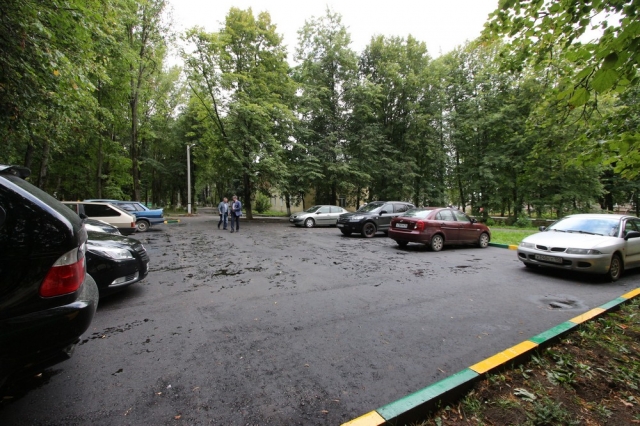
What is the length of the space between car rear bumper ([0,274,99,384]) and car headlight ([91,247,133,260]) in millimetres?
2646

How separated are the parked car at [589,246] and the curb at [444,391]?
3843 mm

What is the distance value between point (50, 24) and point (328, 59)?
20677 mm

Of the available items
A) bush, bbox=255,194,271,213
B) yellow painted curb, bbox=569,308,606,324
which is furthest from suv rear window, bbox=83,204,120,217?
bush, bbox=255,194,271,213

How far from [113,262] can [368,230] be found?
34.4 ft

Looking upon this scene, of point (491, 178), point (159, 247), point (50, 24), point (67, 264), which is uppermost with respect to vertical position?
point (50, 24)

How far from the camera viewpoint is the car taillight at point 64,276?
1955mm

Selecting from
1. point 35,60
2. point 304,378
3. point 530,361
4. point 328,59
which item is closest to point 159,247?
point 35,60

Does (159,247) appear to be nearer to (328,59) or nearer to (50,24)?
(50,24)

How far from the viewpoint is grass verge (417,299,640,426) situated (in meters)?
2.15

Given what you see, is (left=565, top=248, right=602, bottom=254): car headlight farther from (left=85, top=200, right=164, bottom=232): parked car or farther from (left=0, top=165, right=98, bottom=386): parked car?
(left=85, top=200, right=164, bottom=232): parked car

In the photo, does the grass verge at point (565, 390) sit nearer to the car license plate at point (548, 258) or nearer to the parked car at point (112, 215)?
the car license plate at point (548, 258)

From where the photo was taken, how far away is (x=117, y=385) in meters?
2.45

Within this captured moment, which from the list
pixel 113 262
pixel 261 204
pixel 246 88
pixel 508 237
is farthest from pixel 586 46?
pixel 261 204

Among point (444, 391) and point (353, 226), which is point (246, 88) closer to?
point (353, 226)
